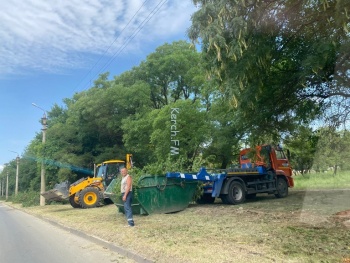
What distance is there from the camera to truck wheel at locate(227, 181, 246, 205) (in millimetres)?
16188

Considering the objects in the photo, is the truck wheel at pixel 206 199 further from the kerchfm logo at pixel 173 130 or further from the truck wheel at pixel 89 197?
the truck wheel at pixel 89 197

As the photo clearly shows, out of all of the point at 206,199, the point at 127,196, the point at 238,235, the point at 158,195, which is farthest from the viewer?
the point at 206,199

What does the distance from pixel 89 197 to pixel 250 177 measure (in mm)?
10165

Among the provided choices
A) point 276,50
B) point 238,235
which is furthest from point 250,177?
point 238,235

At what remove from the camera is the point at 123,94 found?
2806 centimetres

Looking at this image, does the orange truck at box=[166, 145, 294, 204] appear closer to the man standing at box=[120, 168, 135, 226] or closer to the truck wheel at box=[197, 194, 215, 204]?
the truck wheel at box=[197, 194, 215, 204]

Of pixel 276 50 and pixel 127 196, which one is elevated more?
pixel 276 50

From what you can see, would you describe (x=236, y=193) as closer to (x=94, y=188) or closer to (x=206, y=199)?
(x=206, y=199)

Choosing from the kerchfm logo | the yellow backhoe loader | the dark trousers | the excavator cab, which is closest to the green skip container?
the dark trousers

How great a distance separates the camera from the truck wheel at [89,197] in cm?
2197

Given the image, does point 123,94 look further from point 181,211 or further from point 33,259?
point 33,259

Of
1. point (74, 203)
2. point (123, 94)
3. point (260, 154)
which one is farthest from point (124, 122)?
point (260, 154)

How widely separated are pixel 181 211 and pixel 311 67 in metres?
8.18

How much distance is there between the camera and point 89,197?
22.2m
